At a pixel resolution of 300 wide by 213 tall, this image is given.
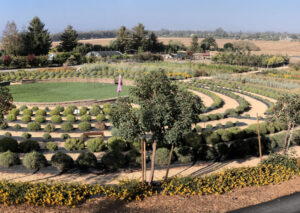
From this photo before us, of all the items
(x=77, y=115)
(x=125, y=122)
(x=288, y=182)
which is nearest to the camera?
(x=125, y=122)

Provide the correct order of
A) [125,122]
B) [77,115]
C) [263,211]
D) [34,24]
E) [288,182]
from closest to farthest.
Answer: [263,211], [125,122], [288,182], [77,115], [34,24]

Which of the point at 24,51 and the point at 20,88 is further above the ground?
the point at 24,51

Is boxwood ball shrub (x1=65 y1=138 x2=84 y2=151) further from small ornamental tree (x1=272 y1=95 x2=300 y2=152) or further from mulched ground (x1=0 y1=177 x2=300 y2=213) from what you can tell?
small ornamental tree (x1=272 y1=95 x2=300 y2=152)

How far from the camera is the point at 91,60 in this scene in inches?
2867

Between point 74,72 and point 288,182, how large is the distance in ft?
147

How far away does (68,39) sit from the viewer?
87875 millimetres

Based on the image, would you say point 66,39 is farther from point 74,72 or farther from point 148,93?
point 148,93

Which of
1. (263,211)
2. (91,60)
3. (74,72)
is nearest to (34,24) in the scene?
(91,60)

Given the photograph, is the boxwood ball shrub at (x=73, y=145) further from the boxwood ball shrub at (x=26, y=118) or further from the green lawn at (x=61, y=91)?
the green lawn at (x=61, y=91)

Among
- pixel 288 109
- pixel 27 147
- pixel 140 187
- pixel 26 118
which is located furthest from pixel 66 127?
pixel 288 109

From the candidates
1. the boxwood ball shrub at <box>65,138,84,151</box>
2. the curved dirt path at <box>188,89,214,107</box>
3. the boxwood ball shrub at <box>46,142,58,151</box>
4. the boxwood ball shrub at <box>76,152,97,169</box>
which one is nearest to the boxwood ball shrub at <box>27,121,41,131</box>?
the boxwood ball shrub at <box>46,142,58,151</box>

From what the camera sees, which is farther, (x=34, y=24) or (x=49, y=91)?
(x=34, y=24)

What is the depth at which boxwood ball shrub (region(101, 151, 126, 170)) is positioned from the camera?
1569cm

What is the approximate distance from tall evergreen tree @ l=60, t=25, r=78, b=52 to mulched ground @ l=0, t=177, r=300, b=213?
8213 cm
